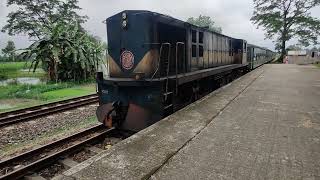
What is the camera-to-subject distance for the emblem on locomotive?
696 cm

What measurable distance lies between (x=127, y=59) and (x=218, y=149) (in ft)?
12.9

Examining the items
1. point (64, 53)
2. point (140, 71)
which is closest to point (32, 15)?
point (64, 53)

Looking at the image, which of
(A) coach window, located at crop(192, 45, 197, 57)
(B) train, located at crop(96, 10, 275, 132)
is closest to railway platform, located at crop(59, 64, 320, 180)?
(B) train, located at crop(96, 10, 275, 132)

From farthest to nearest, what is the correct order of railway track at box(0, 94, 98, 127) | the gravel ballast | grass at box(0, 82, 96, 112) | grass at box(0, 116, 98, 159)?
grass at box(0, 82, 96, 112) < railway track at box(0, 94, 98, 127) < the gravel ballast < grass at box(0, 116, 98, 159)

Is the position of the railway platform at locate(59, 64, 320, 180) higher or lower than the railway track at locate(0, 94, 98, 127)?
higher

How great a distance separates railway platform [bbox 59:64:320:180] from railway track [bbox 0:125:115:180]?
72.5 inches

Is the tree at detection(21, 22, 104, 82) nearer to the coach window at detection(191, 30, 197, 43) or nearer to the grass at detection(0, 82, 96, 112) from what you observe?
the grass at detection(0, 82, 96, 112)

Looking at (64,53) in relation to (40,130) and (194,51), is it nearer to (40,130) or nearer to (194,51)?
(40,130)

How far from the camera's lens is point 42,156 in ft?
18.2

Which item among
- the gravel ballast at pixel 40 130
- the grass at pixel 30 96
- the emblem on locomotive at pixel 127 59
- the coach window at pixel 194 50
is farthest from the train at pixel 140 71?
the grass at pixel 30 96

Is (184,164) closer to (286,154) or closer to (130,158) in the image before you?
(130,158)

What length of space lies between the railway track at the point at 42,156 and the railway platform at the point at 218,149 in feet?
6.04

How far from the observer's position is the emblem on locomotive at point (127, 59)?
22.9 ft

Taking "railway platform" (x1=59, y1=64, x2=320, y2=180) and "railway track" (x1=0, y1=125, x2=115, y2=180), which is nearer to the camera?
"railway platform" (x1=59, y1=64, x2=320, y2=180)
